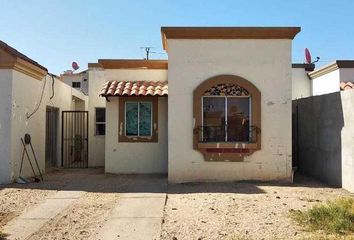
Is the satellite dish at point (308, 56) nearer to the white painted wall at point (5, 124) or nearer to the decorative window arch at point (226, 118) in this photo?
the decorative window arch at point (226, 118)

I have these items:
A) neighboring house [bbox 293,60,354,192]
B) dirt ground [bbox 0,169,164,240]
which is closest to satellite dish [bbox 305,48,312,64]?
neighboring house [bbox 293,60,354,192]

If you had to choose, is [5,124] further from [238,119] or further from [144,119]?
[238,119]

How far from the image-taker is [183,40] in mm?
11547

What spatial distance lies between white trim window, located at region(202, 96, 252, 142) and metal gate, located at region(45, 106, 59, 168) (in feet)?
23.4

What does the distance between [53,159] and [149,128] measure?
532 cm

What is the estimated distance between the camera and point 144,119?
1348 centimetres

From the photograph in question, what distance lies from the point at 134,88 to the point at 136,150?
1966mm

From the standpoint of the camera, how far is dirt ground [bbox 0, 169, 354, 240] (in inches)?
257

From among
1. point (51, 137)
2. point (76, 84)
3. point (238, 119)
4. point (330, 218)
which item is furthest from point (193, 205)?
point (76, 84)

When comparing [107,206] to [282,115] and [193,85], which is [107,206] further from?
[282,115]

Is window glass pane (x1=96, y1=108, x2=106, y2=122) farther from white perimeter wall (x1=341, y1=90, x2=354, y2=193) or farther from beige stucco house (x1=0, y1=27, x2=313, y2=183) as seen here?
white perimeter wall (x1=341, y1=90, x2=354, y2=193)

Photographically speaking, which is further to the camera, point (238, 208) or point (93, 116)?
point (93, 116)

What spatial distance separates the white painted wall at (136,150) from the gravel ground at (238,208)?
2677 millimetres

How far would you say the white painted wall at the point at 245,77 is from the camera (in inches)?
449
